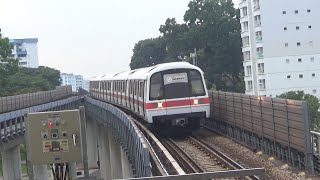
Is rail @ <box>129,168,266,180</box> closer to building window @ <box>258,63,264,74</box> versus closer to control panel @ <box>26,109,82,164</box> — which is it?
control panel @ <box>26,109,82,164</box>

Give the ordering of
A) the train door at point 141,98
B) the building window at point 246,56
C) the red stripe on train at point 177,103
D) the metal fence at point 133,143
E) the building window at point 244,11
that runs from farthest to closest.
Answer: the building window at point 244,11 < the building window at point 246,56 < the train door at point 141,98 < the red stripe on train at point 177,103 < the metal fence at point 133,143

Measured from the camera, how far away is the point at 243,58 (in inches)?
2319

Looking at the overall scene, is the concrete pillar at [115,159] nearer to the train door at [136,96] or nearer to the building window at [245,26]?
the train door at [136,96]

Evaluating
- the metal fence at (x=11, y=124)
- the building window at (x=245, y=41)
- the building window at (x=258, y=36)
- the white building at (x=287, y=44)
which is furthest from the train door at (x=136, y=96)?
the building window at (x=245, y=41)

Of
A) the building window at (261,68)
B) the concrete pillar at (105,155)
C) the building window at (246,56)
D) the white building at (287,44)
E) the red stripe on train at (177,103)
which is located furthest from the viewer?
the building window at (246,56)

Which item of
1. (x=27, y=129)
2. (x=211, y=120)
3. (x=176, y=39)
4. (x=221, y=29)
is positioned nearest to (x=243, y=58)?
(x=221, y=29)

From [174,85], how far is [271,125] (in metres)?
5.32

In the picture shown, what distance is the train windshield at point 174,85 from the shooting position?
19.5m

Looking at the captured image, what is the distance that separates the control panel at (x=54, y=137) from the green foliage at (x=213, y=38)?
4958cm

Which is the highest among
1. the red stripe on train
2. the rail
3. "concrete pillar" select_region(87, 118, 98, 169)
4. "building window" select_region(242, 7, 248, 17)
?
"building window" select_region(242, 7, 248, 17)

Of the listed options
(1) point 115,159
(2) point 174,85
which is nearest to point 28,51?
(1) point 115,159

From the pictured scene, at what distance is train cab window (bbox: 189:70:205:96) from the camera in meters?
19.8

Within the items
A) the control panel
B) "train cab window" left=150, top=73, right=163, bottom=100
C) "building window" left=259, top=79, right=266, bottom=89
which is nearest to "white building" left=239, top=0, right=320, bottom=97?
"building window" left=259, top=79, right=266, bottom=89

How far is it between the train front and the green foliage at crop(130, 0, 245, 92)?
40020 mm
